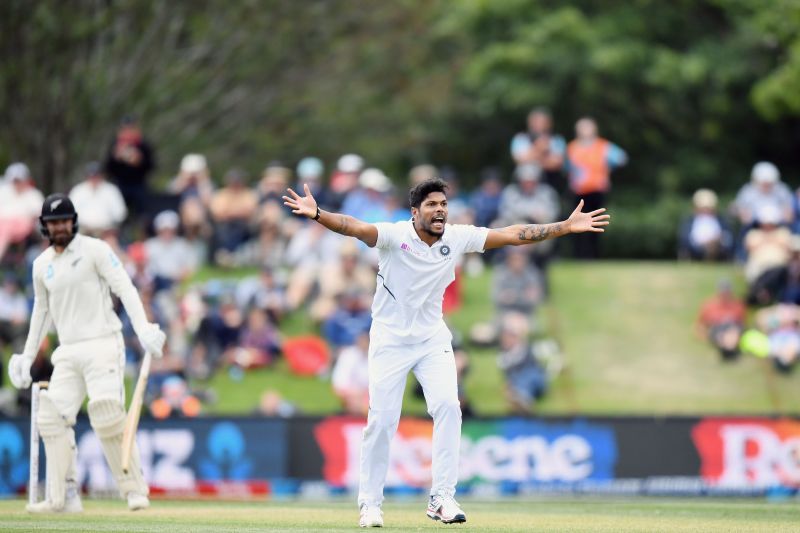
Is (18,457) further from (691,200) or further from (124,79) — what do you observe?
(691,200)

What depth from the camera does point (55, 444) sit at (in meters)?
12.5

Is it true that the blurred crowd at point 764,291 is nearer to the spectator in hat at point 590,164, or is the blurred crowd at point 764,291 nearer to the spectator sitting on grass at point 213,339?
the spectator in hat at point 590,164

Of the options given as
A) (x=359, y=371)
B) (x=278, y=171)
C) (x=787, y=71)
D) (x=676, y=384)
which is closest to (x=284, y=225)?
(x=278, y=171)

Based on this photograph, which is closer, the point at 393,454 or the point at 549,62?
the point at 393,454

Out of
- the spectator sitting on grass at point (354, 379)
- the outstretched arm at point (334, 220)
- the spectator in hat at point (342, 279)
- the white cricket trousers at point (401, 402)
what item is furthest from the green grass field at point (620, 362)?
the outstretched arm at point (334, 220)

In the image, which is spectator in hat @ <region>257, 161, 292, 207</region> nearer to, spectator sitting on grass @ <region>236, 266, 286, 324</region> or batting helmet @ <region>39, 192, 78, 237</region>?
spectator sitting on grass @ <region>236, 266, 286, 324</region>

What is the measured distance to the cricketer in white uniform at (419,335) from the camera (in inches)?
426

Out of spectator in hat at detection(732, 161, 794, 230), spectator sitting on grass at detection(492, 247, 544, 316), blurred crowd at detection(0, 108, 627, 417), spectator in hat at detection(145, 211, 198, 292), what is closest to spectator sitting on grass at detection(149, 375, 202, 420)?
blurred crowd at detection(0, 108, 627, 417)

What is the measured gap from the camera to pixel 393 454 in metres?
18.6

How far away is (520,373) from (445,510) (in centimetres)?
1058

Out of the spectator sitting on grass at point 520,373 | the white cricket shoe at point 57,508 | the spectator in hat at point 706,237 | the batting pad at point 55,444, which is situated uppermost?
the spectator in hat at point 706,237

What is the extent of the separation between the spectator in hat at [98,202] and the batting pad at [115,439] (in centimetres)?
948

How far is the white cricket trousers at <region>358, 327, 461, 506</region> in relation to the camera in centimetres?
1083

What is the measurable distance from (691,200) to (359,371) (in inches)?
631
